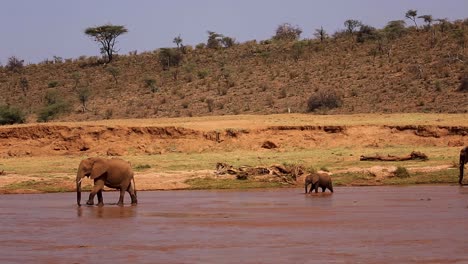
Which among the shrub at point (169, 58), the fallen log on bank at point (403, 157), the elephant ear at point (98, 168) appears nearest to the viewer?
the elephant ear at point (98, 168)

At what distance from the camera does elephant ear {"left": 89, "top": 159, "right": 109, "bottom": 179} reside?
21.5 meters

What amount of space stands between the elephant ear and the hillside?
26.3 metres

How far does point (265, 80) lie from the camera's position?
60.1 meters

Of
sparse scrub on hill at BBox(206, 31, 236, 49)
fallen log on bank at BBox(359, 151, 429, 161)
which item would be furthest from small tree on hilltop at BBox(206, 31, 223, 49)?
fallen log on bank at BBox(359, 151, 429, 161)

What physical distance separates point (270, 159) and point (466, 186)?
8855 millimetres

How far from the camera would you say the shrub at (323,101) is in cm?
4834

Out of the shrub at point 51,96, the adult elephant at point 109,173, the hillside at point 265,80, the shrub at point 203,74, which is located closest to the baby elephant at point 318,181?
the adult elephant at point 109,173

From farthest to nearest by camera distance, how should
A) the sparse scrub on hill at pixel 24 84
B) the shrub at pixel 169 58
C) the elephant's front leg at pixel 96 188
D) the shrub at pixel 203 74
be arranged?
the shrub at pixel 169 58 → the sparse scrub on hill at pixel 24 84 → the shrub at pixel 203 74 → the elephant's front leg at pixel 96 188

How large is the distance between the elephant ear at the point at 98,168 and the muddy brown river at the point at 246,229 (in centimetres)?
85

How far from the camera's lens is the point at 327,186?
2405cm

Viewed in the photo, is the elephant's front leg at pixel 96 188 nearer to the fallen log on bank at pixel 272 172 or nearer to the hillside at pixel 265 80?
the fallen log on bank at pixel 272 172

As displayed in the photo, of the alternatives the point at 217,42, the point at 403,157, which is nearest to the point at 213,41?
the point at 217,42

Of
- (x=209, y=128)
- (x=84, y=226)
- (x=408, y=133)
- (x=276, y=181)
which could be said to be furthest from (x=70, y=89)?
(x=84, y=226)

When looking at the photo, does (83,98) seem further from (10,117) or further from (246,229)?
(246,229)
